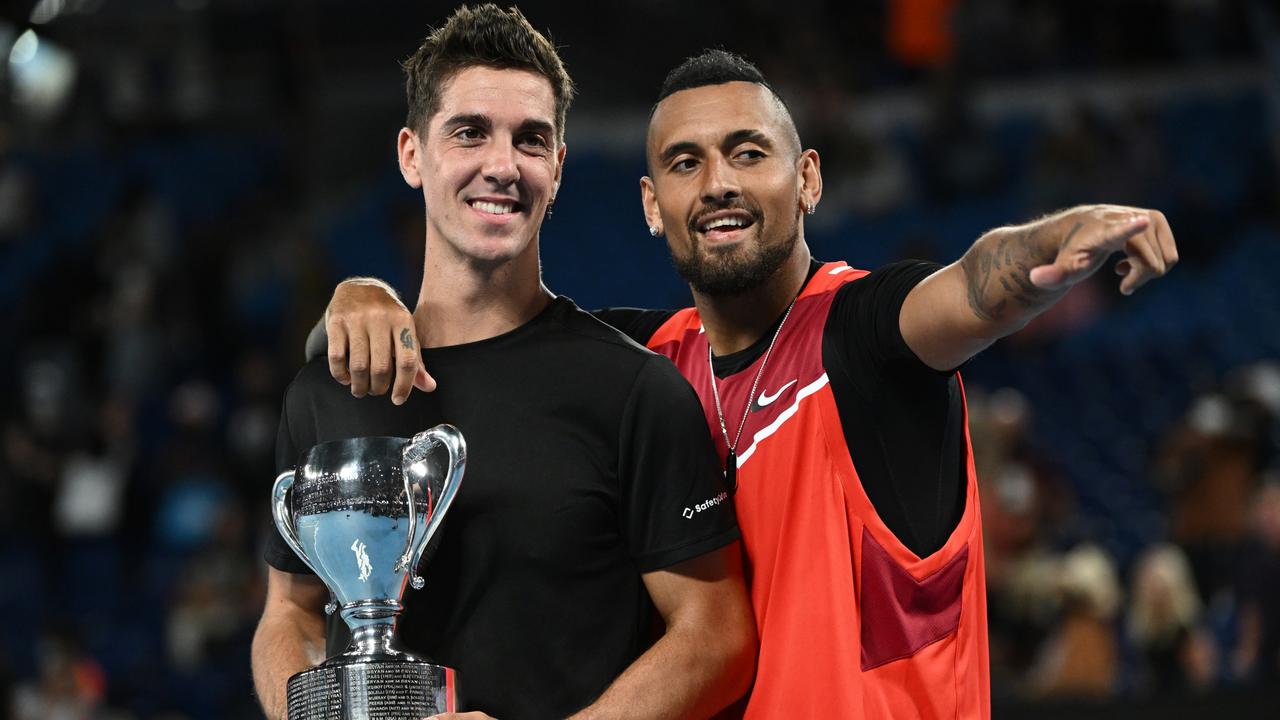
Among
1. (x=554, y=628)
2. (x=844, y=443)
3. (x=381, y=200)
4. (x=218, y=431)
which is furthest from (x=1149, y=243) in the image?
(x=381, y=200)

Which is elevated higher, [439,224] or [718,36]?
[718,36]

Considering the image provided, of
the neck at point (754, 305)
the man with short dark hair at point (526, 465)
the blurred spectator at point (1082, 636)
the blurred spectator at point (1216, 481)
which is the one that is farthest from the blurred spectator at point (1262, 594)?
the man with short dark hair at point (526, 465)

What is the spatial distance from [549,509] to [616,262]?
29.4 ft

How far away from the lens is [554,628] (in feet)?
7.55

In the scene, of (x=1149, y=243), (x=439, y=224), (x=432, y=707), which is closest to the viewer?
(x=1149, y=243)

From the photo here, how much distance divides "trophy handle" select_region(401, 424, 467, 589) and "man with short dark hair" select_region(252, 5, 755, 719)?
130 millimetres

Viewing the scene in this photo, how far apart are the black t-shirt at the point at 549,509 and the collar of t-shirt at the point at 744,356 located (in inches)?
12.1

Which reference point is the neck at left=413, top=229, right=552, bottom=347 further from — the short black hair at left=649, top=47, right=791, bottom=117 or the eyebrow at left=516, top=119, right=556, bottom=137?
the short black hair at left=649, top=47, right=791, bottom=117

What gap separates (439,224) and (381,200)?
1054 centimetres

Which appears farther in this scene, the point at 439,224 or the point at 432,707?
the point at 439,224

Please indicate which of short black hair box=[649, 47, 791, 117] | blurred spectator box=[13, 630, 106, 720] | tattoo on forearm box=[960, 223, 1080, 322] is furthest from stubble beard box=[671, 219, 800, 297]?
blurred spectator box=[13, 630, 106, 720]

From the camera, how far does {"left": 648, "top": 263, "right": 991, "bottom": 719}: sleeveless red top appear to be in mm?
2465

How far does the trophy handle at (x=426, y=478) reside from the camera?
218 cm

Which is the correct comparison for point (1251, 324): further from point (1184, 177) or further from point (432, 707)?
point (432, 707)
